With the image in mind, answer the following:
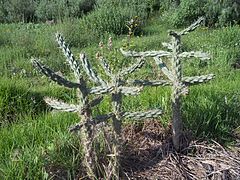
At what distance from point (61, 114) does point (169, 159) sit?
1.07 meters

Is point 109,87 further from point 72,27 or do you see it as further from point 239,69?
point 72,27

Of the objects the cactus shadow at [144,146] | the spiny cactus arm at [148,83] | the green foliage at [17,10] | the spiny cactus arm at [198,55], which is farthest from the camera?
the green foliage at [17,10]

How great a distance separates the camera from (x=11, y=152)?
121 inches

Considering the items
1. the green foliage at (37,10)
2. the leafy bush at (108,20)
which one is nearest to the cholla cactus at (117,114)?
the leafy bush at (108,20)

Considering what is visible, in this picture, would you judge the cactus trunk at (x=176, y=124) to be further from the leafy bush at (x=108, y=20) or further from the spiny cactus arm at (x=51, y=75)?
the leafy bush at (x=108, y=20)

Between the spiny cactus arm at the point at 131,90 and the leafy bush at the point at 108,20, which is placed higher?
the spiny cactus arm at the point at 131,90

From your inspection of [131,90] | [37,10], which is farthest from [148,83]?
[37,10]

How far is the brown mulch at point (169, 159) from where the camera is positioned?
10.2 feet

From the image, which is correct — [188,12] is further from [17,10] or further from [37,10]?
[17,10]

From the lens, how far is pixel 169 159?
3219mm

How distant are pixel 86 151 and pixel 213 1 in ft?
27.7

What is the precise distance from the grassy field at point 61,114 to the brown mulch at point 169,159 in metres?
0.15

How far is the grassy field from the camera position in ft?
9.77

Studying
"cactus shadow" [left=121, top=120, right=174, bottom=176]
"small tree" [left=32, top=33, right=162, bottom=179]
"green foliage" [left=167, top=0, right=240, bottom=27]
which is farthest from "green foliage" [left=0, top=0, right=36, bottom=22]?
"small tree" [left=32, top=33, right=162, bottom=179]
